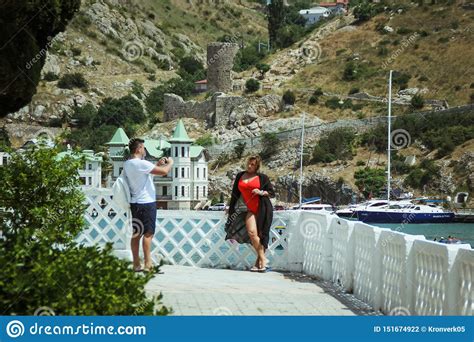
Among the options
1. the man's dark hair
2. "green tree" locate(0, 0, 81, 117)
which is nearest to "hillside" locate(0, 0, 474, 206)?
"green tree" locate(0, 0, 81, 117)

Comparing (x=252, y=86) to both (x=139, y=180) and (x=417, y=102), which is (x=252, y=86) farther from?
(x=139, y=180)

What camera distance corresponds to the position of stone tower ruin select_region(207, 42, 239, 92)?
111m

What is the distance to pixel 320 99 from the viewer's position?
100500mm

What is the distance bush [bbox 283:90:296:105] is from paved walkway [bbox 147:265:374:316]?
87.2 meters

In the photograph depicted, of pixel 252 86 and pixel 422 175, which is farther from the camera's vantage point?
pixel 252 86

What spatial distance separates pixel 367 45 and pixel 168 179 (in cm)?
3027

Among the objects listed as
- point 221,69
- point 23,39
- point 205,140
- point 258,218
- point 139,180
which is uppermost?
point 221,69

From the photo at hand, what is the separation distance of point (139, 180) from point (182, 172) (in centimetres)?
8604

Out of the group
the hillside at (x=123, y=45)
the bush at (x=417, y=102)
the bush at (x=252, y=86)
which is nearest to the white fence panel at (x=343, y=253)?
the bush at (x=417, y=102)

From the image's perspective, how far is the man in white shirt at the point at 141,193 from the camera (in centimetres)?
1051

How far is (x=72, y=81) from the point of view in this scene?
118188mm

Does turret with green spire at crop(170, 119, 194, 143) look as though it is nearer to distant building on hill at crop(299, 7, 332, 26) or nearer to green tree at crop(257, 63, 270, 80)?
green tree at crop(257, 63, 270, 80)

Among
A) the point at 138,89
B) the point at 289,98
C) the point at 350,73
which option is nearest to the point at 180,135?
the point at 289,98
